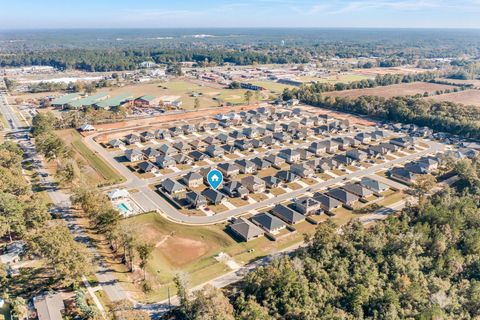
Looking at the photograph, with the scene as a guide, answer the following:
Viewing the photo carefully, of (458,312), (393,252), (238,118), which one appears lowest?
(458,312)

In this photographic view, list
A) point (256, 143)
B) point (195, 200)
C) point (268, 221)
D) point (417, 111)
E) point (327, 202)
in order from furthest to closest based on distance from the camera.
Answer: point (417, 111) → point (256, 143) → point (195, 200) → point (327, 202) → point (268, 221)

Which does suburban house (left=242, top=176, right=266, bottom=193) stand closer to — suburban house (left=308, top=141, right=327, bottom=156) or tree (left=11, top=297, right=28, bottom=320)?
suburban house (left=308, top=141, right=327, bottom=156)

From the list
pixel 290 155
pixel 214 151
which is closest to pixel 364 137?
pixel 290 155

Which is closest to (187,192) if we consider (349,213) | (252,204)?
(252,204)

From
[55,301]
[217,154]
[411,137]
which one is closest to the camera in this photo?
[55,301]

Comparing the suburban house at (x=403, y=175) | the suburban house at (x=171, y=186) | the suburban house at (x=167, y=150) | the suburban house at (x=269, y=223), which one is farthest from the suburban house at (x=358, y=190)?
the suburban house at (x=167, y=150)

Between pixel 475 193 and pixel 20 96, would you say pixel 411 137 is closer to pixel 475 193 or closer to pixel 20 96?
pixel 475 193

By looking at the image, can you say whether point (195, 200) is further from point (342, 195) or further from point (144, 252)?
point (342, 195)
